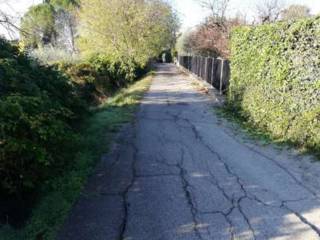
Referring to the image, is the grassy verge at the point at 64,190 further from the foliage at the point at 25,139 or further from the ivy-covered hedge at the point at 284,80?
the ivy-covered hedge at the point at 284,80

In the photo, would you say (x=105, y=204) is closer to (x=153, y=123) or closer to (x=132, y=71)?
(x=153, y=123)

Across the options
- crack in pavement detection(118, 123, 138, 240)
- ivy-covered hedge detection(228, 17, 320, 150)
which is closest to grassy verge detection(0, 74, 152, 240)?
crack in pavement detection(118, 123, 138, 240)

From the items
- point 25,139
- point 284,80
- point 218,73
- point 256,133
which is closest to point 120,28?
point 218,73

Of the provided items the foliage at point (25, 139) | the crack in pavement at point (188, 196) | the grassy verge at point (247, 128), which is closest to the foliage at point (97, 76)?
the grassy verge at point (247, 128)

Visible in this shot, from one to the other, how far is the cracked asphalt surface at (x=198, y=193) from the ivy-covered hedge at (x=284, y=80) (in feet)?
2.30

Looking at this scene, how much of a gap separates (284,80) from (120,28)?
19.0 m

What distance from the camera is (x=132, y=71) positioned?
80.8 ft

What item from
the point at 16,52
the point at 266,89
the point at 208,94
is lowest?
the point at 208,94

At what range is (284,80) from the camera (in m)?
7.49

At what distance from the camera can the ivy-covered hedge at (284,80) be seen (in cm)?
646

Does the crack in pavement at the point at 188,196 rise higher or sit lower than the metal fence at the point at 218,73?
lower

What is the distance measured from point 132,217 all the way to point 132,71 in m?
21.0

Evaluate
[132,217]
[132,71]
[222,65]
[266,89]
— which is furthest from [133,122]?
[132,71]

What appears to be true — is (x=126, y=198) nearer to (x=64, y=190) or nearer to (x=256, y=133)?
(x=64, y=190)
